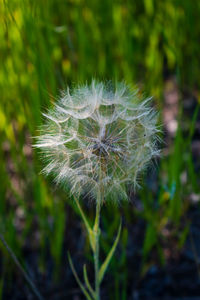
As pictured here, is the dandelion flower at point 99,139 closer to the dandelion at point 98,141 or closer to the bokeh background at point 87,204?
the dandelion at point 98,141

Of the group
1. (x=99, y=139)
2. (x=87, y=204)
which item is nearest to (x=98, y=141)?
(x=99, y=139)

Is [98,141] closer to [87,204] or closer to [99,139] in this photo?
[99,139]

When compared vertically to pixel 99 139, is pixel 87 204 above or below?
below

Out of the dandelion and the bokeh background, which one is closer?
the dandelion

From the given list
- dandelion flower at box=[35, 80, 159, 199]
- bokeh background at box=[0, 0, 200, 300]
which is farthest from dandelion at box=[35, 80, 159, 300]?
bokeh background at box=[0, 0, 200, 300]

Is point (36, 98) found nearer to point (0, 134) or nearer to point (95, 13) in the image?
point (0, 134)

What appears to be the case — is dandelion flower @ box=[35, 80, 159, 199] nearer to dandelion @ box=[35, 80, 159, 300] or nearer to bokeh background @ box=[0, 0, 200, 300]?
dandelion @ box=[35, 80, 159, 300]

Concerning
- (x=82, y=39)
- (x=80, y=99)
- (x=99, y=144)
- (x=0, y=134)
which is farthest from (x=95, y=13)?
(x=99, y=144)
